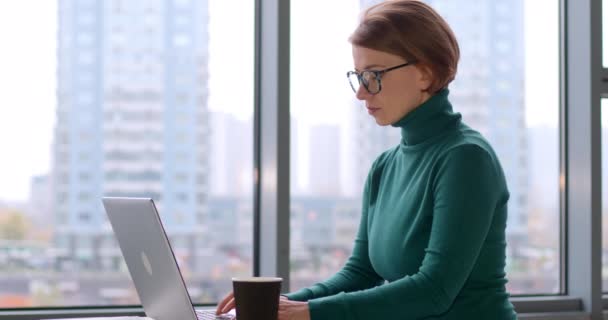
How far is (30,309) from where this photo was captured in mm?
2479

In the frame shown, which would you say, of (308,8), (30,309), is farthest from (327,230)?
(30,309)

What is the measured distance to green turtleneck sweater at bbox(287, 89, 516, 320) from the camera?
53.6 inches

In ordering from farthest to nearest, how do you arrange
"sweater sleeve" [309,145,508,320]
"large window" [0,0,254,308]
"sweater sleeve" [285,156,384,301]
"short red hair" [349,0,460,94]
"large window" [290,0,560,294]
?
"large window" [290,0,560,294], "large window" [0,0,254,308], "sweater sleeve" [285,156,384,301], "short red hair" [349,0,460,94], "sweater sleeve" [309,145,508,320]

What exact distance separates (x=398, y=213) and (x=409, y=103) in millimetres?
207

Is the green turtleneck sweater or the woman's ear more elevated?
the woman's ear

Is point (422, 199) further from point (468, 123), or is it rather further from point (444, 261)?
point (468, 123)

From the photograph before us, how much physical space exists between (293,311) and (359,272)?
1.42ft

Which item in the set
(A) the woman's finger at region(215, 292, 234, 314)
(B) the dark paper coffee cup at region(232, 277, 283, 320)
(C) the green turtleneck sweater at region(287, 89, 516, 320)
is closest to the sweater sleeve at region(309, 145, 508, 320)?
(C) the green turtleneck sweater at region(287, 89, 516, 320)

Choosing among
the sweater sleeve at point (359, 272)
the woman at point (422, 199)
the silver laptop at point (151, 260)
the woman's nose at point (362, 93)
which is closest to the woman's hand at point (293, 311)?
the woman at point (422, 199)

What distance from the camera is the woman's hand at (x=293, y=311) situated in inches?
50.9

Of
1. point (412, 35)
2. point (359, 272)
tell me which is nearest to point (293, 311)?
point (359, 272)

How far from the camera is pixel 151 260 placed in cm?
138

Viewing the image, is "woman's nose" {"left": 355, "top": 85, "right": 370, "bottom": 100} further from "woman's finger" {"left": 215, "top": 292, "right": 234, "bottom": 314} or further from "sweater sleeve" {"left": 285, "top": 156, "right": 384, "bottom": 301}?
"woman's finger" {"left": 215, "top": 292, "right": 234, "bottom": 314}

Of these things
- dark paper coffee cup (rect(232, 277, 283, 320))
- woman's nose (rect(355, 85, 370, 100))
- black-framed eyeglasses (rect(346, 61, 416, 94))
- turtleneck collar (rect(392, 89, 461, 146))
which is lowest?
dark paper coffee cup (rect(232, 277, 283, 320))
